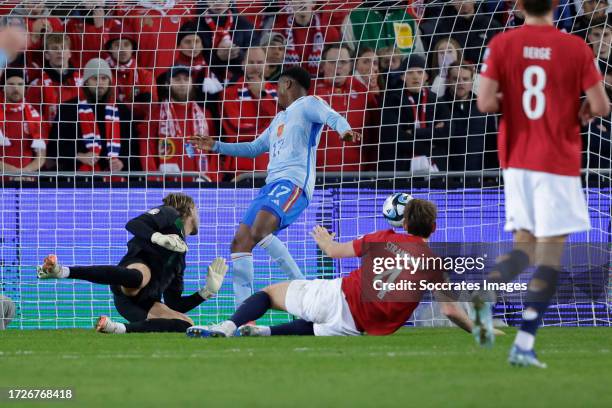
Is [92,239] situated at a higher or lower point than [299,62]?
lower

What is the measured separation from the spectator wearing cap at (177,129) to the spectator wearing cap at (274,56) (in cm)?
84

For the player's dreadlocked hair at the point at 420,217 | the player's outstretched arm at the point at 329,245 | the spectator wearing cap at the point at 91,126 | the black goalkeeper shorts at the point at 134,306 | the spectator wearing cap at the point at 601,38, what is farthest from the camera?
the spectator wearing cap at the point at 91,126

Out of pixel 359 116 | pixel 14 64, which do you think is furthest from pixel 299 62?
pixel 14 64

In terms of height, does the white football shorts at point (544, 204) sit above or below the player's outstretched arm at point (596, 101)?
below

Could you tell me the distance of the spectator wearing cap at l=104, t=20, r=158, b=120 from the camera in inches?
518

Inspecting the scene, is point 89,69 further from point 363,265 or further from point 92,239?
point 363,265

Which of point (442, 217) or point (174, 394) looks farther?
point (442, 217)

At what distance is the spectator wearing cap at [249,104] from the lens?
12992 millimetres

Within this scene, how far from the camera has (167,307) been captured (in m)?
10.4

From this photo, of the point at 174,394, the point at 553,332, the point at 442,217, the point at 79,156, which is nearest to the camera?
the point at 174,394

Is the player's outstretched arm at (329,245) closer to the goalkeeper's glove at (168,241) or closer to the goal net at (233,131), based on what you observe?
the goalkeeper's glove at (168,241)

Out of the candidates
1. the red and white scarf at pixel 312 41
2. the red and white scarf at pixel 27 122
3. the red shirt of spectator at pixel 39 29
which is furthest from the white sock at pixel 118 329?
the red and white scarf at pixel 312 41

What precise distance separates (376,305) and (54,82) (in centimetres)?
611

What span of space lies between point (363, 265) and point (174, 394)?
3501 millimetres
